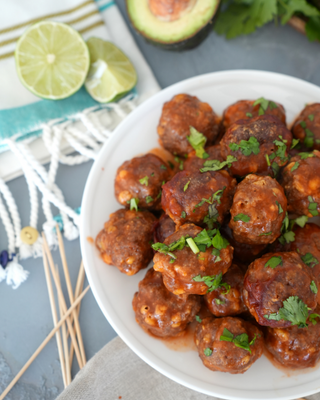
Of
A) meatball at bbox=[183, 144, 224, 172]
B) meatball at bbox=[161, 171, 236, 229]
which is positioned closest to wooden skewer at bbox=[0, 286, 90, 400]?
meatball at bbox=[161, 171, 236, 229]

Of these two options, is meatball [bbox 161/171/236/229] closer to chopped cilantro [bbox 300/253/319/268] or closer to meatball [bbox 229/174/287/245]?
meatball [bbox 229/174/287/245]

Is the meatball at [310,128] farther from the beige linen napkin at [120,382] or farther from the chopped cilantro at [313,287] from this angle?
the beige linen napkin at [120,382]

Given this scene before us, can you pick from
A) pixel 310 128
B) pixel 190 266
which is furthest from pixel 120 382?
pixel 310 128

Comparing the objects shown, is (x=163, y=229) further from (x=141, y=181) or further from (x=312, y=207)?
(x=312, y=207)

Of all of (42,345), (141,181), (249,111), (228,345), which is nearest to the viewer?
(228,345)

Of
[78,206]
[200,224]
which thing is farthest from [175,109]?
[78,206]

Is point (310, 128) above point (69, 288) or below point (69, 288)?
above
